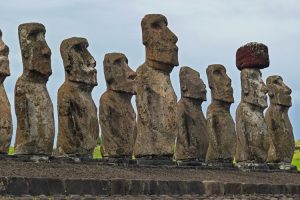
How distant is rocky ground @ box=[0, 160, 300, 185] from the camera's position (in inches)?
483

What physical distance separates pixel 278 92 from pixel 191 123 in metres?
3.50

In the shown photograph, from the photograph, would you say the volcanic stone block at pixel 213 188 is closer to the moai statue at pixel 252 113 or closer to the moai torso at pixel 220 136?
the moai torso at pixel 220 136

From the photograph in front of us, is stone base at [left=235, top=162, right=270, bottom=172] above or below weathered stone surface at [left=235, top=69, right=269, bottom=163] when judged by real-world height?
below

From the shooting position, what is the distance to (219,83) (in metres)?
19.2

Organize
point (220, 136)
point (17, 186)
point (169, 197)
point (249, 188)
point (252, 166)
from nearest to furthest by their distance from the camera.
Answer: point (17, 186) → point (169, 197) → point (249, 188) → point (220, 136) → point (252, 166)

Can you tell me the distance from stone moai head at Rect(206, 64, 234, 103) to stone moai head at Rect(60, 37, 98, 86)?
165 inches

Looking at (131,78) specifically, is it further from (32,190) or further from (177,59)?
(32,190)

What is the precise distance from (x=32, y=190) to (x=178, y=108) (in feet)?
24.3

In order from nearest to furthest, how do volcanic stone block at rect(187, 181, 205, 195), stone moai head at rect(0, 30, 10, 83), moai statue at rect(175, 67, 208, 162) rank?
volcanic stone block at rect(187, 181, 205, 195)
stone moai head at rect(0, 30, 10, 83)
moai statue at rect(175, 67, 208, 162)

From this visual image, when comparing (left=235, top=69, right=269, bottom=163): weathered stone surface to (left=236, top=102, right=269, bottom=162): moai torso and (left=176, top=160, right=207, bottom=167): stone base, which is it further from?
(left=176, top=160, right=207, bottom=167): stone base

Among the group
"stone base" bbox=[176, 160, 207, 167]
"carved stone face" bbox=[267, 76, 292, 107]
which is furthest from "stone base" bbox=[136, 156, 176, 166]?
"carved stone face" bbox=[267, 76, 292, 107]

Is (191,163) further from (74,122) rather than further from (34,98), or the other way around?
(34,98)

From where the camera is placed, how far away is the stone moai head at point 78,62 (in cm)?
1555

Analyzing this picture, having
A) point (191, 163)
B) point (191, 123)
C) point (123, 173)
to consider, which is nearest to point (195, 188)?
point (123, 173)
